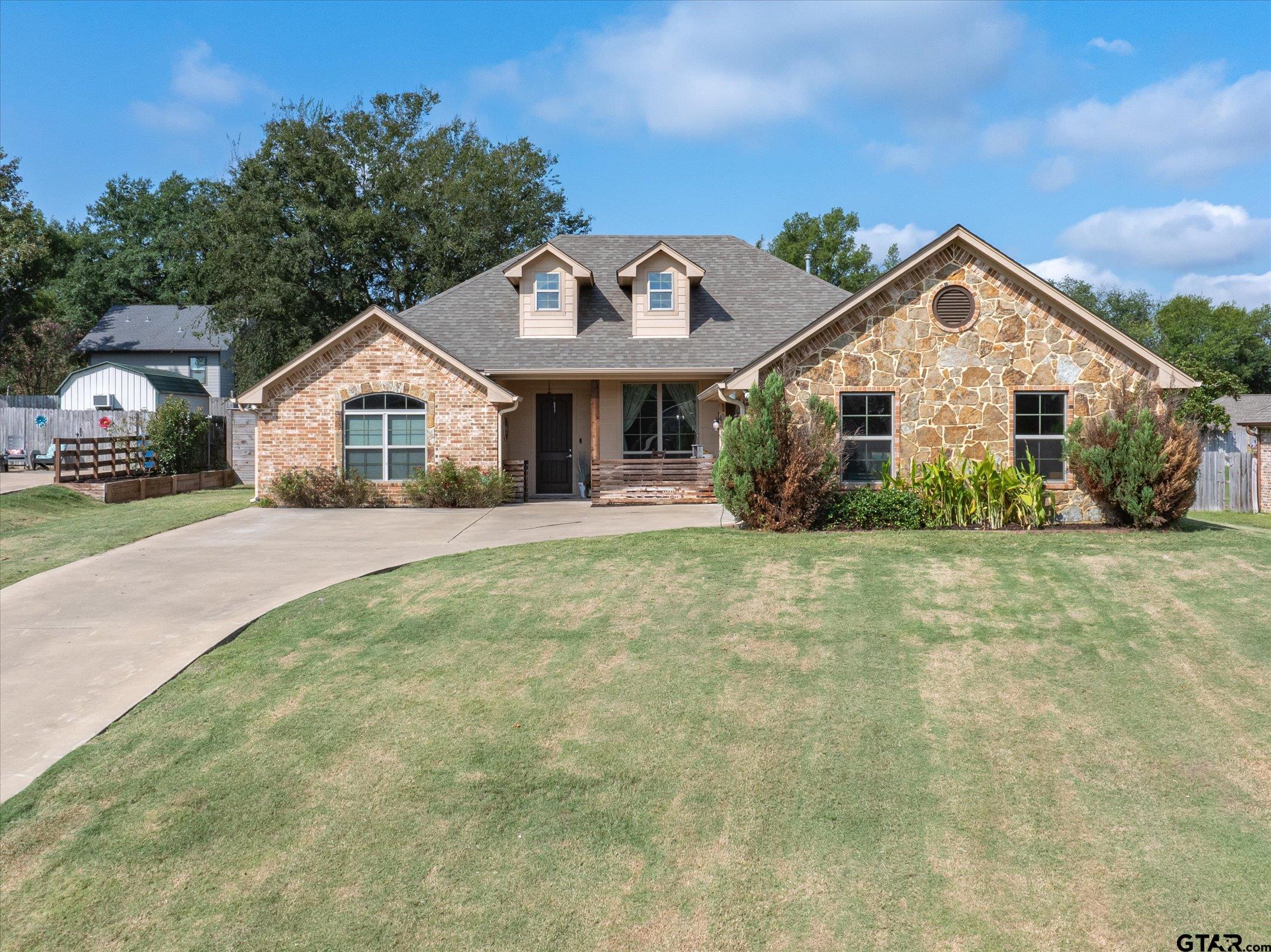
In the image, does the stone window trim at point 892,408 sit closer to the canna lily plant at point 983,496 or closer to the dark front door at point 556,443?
the canna lily plant at point 983,496

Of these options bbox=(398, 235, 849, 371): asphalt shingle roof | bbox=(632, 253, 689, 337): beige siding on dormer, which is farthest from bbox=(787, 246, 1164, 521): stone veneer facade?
bbox=(632, 253, 689, 337): beige siding on dormer

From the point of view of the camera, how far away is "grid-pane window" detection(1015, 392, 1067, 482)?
15.6m

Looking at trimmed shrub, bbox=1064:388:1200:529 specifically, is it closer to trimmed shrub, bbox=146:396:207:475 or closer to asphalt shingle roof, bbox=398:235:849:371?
asphalt shingle roof, bbox=398:235:849:371

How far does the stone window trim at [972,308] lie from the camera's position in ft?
50.5

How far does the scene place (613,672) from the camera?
8109 mm

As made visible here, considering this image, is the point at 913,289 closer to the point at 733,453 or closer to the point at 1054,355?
the point at 1054,355

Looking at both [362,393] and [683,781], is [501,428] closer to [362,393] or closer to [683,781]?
[362,393]

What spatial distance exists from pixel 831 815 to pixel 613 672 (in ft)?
8.87

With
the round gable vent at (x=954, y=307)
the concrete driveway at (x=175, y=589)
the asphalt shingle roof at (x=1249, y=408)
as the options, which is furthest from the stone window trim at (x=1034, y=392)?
the asphalt shingle roof at (x=1249, y=408)

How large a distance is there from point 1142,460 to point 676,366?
9.33m

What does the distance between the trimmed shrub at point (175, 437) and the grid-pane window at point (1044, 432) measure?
66.4 feet

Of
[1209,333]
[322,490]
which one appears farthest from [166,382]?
[1209,333]

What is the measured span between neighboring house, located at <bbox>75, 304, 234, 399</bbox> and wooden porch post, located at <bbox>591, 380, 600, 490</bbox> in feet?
113

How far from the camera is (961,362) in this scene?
51.0ft
